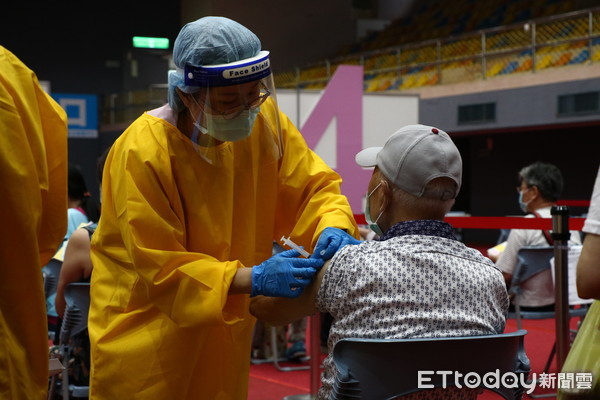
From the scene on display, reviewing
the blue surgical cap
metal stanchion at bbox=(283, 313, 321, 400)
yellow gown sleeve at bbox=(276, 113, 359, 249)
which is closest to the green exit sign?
metal stanchion at bbox=(283, 313, 321, 400)

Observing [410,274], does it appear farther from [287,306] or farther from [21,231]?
[21,231]

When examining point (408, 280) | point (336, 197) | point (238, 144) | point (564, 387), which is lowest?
point (564, 387)

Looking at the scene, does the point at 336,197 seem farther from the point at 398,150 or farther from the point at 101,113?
the point at 101,113

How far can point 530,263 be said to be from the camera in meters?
4.45

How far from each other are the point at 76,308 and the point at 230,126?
5.53 ft

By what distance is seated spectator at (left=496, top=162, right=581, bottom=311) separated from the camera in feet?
14.8

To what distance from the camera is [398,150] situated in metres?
1.69

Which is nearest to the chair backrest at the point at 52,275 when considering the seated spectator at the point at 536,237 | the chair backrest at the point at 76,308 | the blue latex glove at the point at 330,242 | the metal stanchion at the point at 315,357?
the chair backrest at the point at 76,308

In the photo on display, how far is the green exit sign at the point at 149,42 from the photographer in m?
10.7

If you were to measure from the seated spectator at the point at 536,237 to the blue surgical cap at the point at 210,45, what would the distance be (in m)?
3.12

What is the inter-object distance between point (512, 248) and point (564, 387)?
2.91 meters

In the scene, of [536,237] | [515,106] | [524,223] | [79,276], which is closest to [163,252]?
[79,276]

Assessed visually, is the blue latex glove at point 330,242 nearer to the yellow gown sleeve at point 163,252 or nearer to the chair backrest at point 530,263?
the yellow gown sleeve at point 163,252

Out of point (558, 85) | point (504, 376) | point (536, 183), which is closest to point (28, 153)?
point (504, 376)
